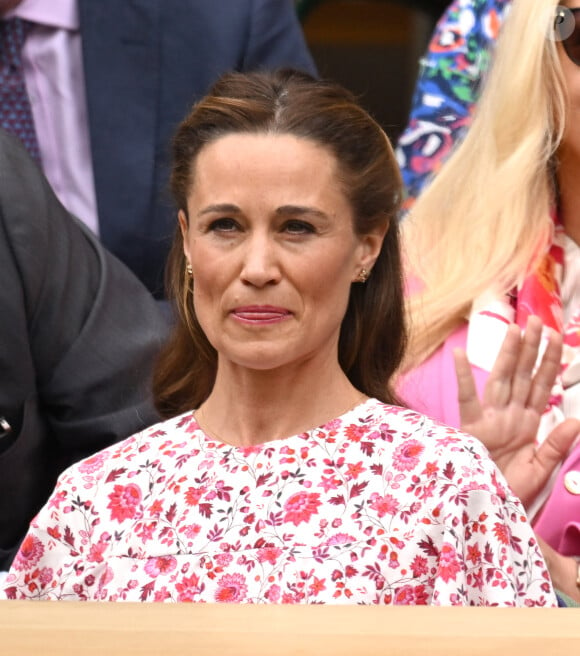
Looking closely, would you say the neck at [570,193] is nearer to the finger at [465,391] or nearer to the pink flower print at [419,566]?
the finger at [465,391]

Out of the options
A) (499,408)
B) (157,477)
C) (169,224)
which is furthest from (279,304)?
(169,224)

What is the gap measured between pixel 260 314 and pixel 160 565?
10.6 inches

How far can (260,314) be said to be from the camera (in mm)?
1566

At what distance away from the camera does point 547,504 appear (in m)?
2.12

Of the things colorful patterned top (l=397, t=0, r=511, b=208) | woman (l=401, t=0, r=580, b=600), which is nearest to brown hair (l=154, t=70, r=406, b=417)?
woman (l=401, t=0, r=580, b=600)

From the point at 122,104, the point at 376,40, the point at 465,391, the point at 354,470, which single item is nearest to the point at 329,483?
the point at 354,470

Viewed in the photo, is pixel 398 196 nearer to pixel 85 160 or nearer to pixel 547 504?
pixel 547 504

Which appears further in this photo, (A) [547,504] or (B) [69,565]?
(A) [547,504]

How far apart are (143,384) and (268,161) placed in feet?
2.38

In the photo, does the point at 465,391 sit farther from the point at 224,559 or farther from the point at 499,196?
the point at 224,559

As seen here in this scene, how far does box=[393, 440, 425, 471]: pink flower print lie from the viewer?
1.55 metres

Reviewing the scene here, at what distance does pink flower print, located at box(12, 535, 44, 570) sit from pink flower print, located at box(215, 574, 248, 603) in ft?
0.76

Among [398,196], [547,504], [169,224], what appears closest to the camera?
[398,196]

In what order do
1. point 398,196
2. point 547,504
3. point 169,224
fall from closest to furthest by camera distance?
1. point 398,196
2. point 547,504
3. point 169,224
